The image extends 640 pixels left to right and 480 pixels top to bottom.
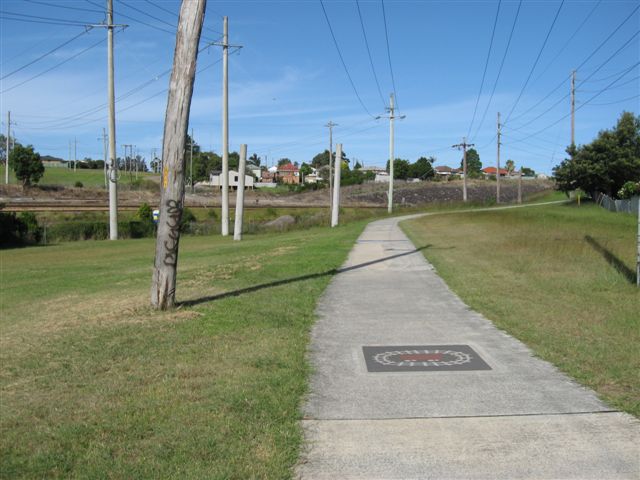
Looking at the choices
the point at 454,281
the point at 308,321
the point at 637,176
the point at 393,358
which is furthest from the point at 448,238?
the point at 637,176

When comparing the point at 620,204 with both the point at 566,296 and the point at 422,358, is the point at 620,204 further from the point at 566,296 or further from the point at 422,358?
the point at 422,358

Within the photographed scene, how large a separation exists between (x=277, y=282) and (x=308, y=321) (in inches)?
170

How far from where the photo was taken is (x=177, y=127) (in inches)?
371

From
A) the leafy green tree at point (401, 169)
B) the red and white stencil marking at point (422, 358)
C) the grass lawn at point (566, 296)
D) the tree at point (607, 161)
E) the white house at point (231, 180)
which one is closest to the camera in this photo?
the grass lawn at point (566, 296)

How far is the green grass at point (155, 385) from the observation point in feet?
14.0

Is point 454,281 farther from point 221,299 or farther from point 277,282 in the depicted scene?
point 221,299

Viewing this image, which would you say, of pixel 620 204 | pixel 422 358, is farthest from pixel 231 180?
pixel 422 358

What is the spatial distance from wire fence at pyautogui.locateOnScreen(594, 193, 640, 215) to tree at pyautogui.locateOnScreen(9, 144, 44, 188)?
61308 millimetres

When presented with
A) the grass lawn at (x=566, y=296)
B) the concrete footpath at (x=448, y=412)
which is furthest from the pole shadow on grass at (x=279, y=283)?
the concrete footpath at (x=448, y=412)

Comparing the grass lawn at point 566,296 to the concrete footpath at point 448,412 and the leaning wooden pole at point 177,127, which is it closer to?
A: the concrete footpath at point 448,412

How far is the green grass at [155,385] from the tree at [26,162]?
71.1 metres

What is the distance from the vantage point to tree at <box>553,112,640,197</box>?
5962 centimetres

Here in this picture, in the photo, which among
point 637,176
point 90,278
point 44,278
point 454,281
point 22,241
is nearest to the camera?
point 454,281

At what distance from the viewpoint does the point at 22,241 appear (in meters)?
39.9
